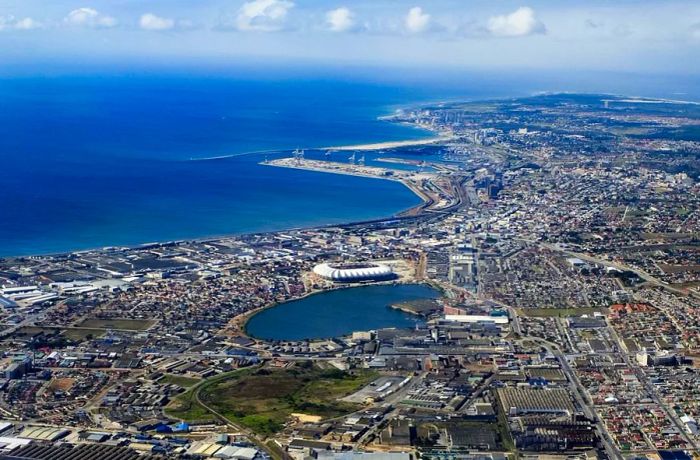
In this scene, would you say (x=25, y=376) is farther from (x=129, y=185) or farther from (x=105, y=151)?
(x=105, y=151)

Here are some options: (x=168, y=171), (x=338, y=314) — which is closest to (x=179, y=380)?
(x=338, y=314)

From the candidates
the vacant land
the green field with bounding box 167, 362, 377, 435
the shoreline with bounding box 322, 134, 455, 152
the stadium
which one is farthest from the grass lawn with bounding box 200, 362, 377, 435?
the shoreline with bounding box 322, 134, 455, 152

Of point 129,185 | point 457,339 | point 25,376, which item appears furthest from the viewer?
point 129,185

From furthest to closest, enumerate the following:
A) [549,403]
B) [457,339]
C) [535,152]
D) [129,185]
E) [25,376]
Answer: [535,152] < [129,185] < [457,339] < [25,376] < [549,403]

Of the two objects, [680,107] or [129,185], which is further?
[680,107]

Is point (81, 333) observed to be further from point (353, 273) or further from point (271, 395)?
point (353, 273)

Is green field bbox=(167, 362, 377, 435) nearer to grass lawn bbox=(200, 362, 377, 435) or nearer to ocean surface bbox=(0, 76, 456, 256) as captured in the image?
grass lawn bbox=(200, 362, 377, 435)

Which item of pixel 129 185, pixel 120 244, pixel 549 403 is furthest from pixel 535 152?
pixel 549 403
